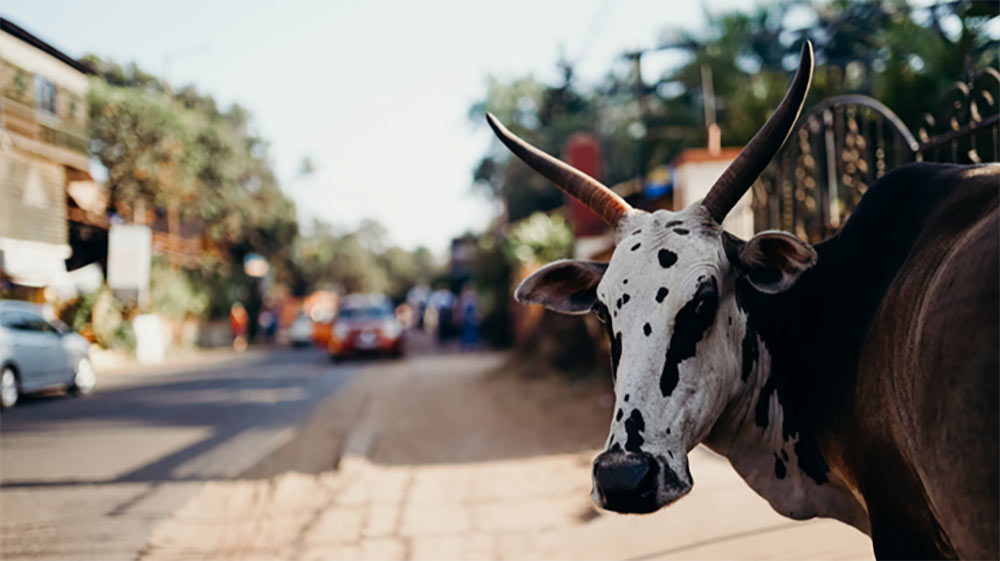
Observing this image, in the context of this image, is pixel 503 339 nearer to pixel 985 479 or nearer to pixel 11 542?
pixel 11 542

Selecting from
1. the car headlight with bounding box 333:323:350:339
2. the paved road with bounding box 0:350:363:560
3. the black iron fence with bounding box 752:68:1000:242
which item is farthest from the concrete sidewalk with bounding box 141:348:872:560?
the car headlight with bounding box 333:323:350:339

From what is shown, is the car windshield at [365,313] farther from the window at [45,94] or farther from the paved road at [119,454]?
the window at [45,94]

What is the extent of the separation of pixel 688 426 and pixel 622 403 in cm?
26

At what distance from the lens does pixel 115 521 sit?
5.75 meters

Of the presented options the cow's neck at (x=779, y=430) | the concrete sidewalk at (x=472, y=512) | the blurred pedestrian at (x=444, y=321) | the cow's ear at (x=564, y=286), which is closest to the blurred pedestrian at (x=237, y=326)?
the blurred pedestrian at (x=444, y=321)

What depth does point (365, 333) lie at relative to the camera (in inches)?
886

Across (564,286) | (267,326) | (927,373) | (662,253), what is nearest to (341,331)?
(564,286)

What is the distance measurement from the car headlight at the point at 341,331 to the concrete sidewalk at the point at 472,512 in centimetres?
1278

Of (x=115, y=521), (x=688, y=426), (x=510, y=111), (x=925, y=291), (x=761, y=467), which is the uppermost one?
(x=510, y=111)

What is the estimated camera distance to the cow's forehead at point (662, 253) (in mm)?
2770

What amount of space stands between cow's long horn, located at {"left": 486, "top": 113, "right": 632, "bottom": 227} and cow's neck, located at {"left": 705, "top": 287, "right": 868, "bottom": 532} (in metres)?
0.62

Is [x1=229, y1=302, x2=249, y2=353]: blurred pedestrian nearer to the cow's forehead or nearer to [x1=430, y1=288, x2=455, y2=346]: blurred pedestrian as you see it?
[x1=430, y1=288, x2=455, y2=346]: blurred pedestrian

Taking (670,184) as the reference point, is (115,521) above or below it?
below

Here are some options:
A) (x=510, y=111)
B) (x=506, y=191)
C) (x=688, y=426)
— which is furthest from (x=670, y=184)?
(x=510, y=111)
